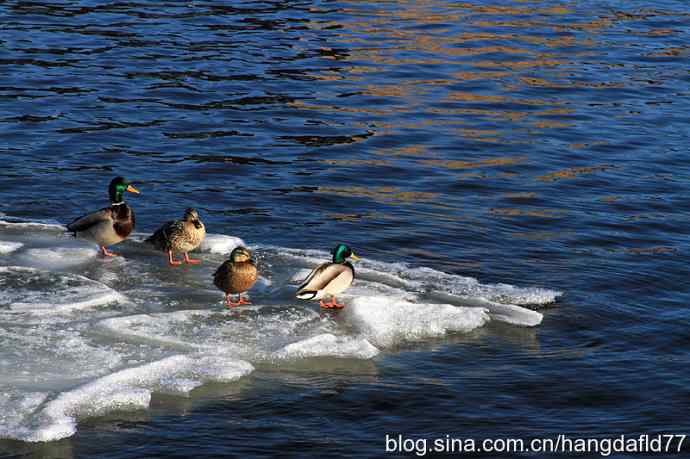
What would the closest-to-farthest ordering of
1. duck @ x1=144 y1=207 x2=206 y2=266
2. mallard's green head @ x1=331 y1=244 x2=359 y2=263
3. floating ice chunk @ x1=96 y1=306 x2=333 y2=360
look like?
floating ice chunk @ x1=96 y1=306 x2=333 y2=360 → mallard's green head @ x1=331 y1=244 x2=359 y2=263 → duck @ x1=144 y1=207 x2=206 y2=266

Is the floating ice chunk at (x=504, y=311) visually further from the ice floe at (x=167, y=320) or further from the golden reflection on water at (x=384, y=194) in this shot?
the golden reflection on water at (x=384, y=194)

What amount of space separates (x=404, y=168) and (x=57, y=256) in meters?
5.58

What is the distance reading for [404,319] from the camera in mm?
10992

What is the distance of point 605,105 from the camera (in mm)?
20328

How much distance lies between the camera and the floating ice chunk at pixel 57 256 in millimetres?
12367

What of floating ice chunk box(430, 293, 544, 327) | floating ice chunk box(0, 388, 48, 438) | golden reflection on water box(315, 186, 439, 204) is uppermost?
golden reflection on water box(315, 186, 439, 204)

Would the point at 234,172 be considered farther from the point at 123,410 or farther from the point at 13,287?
the point at 123,410

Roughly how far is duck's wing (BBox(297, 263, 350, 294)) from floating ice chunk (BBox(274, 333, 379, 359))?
63cm

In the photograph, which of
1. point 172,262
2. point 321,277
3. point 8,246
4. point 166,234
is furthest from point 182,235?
point 8,246

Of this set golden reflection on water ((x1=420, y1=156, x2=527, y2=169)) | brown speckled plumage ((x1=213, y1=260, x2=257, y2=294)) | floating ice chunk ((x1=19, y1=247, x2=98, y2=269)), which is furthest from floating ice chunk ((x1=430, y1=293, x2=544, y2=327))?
golden reflection on water ((x1=420, y1=156, x2=527, y2=169))

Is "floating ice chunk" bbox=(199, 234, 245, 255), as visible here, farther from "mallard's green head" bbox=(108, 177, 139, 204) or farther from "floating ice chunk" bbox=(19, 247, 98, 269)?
"floating ice chunk" bbox=(19, 247, 98, 269)

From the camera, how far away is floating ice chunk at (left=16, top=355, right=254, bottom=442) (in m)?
8.69

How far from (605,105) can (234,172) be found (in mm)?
7175

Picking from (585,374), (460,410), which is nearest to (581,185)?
(585,374)
